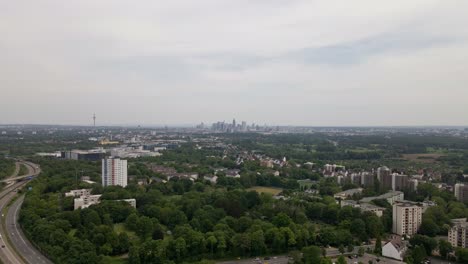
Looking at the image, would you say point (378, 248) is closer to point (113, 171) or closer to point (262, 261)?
point (262, 261)

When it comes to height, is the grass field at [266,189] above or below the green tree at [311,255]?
below

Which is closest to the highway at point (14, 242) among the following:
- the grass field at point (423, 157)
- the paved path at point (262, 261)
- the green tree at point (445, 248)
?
the paved path at point (262, 261)

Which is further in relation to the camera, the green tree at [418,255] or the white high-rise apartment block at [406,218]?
the white high-rise apartment block at [406,218]

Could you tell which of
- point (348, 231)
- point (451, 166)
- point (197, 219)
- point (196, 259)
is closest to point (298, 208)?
point (348, 231)

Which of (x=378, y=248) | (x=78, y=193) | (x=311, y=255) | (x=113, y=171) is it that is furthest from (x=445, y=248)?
A: (x=113, y=171)

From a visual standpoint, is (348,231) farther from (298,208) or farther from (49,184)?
(49,184)

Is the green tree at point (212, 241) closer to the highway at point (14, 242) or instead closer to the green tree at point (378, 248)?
the highway at point (14, 242)

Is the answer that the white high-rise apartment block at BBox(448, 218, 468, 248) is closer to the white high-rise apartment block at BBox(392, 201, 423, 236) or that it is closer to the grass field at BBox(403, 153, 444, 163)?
the white high-rise apartment block at BBox(392, 201, 423, 236)
